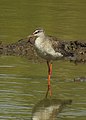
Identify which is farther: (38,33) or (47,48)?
(47,48)

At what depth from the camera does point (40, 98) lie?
1203 cm

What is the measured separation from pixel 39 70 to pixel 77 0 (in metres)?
13.7

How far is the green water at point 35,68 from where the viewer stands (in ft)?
36.8

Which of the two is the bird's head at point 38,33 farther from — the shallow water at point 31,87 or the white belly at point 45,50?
the shallow water at point 31,87

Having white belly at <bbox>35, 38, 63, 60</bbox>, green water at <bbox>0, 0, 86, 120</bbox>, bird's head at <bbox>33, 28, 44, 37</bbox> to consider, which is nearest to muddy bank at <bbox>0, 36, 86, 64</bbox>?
green water at <bbox>0, 0, 86, 120</bbox>

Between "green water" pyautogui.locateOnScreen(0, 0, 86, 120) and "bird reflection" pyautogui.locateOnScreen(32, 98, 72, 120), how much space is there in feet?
0.33

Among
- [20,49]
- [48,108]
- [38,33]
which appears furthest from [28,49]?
[48,108]

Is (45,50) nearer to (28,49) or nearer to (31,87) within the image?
(31,87)

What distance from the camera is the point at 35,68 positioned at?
14789mm

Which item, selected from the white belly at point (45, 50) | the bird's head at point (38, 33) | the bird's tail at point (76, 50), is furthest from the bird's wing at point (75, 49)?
the bird's head at point (38, 33)

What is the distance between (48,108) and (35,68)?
11.2ft

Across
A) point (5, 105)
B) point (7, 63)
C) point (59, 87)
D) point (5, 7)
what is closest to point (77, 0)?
point (5, 7)

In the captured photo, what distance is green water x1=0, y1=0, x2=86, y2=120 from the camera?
11227 millimetres

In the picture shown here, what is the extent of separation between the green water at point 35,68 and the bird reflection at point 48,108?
10cm
